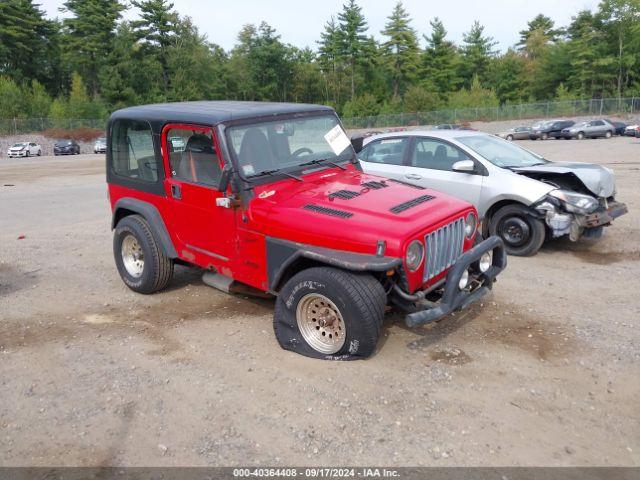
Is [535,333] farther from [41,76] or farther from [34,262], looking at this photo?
[41,76]

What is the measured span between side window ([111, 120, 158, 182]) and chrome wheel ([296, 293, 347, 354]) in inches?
91.8

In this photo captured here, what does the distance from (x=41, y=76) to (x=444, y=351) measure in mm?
78374

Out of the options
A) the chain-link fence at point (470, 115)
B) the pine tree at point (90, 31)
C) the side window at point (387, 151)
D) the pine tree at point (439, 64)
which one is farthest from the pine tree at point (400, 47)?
the side window at point (387, 151)

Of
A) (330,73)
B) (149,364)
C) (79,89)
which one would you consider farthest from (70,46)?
(149,364)

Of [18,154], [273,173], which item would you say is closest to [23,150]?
[18,154]

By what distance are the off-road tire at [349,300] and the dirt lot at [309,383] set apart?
191mm

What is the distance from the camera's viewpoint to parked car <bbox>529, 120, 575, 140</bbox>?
39.3 m

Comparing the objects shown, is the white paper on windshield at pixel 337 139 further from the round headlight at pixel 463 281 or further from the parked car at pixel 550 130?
the parked car at pixel 550 130

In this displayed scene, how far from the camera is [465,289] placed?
187 inches

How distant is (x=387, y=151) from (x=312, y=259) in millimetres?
4494

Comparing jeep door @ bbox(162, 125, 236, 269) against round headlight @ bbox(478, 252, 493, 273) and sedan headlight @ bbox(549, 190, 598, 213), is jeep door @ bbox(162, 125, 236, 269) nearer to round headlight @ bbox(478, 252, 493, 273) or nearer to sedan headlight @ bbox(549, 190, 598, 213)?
round headlight @ bbox(478, 252, 493, 273)

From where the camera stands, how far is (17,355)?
4.95 metres

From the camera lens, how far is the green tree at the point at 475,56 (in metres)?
75.5

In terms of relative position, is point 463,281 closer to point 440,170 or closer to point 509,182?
point 509,182
